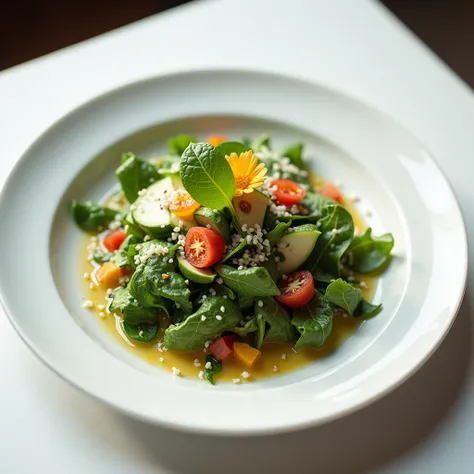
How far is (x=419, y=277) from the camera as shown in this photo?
7.63 ft

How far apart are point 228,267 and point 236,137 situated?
89 centimetres

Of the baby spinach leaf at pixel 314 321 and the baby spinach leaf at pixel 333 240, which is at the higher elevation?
the baby spinach leaf at pixel 333 240

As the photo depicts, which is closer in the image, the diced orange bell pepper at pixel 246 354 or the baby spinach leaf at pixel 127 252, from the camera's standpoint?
the diced orange bell pepper at pixel 246 354

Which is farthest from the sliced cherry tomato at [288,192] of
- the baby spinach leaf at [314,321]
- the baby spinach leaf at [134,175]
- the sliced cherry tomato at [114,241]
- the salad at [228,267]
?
the sliced cherry tomato at [114,241]

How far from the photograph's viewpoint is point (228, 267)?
2201mm

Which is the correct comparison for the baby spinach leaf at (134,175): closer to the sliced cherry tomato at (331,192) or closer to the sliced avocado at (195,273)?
the sliced avocado at (195,273)

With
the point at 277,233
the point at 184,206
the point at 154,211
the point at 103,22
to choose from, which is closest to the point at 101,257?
the point at 154,211

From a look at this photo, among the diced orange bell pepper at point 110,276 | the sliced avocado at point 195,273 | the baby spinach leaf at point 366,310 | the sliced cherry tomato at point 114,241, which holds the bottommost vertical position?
the baby spinach leaf at point 366,310

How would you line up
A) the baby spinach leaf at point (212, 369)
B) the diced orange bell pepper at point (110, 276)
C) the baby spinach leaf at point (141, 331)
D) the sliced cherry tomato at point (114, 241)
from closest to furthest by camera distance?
the baby spinach leaf at point (212, 369) → the baby spinach leaf at point (141, 331) → the diced orange bell pepper at point (110, 276) → the sliced cherry tomato at point (114, 241)

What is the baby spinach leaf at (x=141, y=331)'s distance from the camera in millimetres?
2219

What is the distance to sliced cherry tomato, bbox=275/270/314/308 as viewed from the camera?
2252 mm

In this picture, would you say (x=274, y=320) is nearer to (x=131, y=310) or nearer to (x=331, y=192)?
(x=131, y=310)

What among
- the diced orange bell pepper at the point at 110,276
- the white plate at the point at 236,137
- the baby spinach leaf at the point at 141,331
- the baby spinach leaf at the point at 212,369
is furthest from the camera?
the diced orange bell pepper at the point at 110,276

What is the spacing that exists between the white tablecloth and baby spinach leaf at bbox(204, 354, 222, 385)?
21 centimetres
